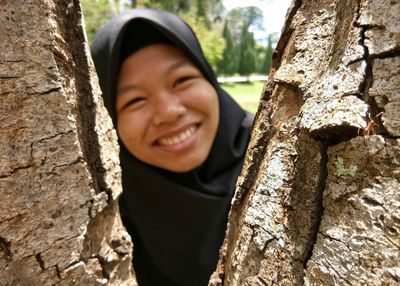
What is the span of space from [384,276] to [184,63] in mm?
1209

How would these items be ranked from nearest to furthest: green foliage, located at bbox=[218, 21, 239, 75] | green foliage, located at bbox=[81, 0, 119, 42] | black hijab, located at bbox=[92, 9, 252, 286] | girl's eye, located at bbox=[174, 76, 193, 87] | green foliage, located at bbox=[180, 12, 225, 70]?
Result: girl's eye, located at bbox=[174, 76, 193, 87] → black hijab, located at bbox=[92, 9, 252, 286] → green foliage, located at bbox=[81, 0, 119, 42] → green foliage, located at bbox=[180, 12, 225, 70] → green foliage, located at bbox=[218, 21, 239, 75]

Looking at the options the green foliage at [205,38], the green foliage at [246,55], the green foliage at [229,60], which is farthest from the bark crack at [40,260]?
the green foliage at [246,55]

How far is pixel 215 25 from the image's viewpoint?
10039 mm

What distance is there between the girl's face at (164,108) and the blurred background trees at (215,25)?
361 mm

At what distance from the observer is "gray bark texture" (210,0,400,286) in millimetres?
355

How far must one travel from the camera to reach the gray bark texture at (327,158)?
0.35 metres

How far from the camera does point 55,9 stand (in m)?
0.50

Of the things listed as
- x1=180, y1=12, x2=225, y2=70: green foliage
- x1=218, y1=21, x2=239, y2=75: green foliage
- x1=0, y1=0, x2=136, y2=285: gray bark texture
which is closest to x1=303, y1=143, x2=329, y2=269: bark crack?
x1=0, y1=0, x2=136, y2=285: gray bark texture

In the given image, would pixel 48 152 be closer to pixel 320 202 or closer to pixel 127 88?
pixel 320 202

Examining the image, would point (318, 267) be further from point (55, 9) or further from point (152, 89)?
point (152, 89)

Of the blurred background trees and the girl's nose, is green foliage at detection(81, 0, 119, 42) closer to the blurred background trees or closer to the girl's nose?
the blurred background trees

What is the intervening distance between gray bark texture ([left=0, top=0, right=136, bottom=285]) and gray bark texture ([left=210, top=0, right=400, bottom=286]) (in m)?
0.20

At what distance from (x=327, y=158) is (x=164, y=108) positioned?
967 millimetres

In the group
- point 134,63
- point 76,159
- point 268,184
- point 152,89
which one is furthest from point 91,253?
point 134,63
